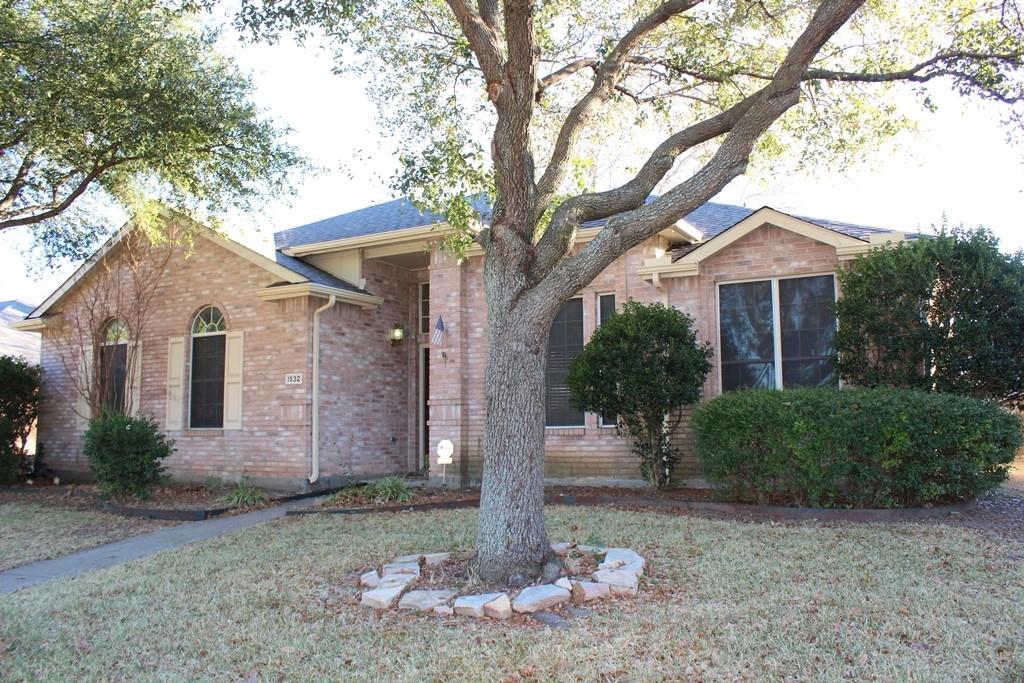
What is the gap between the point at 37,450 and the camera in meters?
16.6

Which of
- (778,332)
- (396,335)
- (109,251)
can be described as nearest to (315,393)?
(396,335)

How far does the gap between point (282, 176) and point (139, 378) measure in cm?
507

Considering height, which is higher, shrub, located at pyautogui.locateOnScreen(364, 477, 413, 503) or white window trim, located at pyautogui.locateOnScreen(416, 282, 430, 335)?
white window trim, located at pyautogui.locateOnScreen(416, 282, 430, 335)

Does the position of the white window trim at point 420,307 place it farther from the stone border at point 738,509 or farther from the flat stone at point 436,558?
the flat stone at point 436,558

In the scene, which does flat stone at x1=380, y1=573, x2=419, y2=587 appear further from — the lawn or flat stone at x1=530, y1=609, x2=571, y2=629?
flat stone at x1=530, y1=609, x2=571, y2=629

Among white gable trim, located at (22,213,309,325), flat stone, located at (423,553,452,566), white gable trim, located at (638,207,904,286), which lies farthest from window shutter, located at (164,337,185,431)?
flat stone, located at (423,553,452,566)

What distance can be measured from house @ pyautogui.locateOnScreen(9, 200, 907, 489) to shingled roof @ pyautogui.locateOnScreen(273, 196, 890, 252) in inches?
3.4

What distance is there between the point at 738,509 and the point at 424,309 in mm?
8082

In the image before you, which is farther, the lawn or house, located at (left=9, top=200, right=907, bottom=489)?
house, located at (left=9, top=200, right=907, bottom=489)

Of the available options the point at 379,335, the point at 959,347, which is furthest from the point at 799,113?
the point at 379,335

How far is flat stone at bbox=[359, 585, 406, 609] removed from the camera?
19.2 ft

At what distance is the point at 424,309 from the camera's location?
15562mm

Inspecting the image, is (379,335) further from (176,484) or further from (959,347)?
(959,347)

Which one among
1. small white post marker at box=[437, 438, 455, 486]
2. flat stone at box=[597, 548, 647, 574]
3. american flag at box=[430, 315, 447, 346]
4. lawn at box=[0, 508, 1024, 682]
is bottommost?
lawn at box=[0, 508, 1024, 682]
